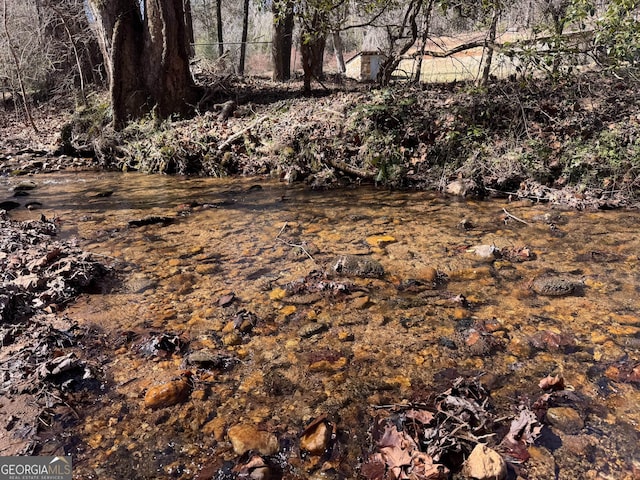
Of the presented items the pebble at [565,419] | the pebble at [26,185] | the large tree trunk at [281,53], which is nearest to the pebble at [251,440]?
the pebble at [565,419]

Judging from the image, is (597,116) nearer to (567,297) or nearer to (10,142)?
(567,297)

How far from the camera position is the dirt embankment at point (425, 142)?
6.11 meters

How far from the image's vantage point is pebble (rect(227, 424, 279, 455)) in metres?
2.03

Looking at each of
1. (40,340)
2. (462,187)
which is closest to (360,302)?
(40,340)

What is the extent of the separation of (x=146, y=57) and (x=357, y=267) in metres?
8.55

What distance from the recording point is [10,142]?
11.8 m

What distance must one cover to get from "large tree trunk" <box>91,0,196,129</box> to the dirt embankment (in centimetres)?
67

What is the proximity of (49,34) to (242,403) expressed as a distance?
15557 millimetres

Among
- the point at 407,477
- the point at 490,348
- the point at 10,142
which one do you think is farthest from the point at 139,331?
the point at 10,142

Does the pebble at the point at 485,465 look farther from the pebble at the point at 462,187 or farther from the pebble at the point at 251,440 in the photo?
the pebble at the point at 462,187

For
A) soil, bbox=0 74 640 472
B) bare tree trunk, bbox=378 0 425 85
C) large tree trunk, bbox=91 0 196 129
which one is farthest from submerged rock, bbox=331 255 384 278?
→ large tree trunk, bbox=91 0 196 129

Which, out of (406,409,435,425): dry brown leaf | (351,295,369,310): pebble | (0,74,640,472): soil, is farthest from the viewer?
(351,295,369,310): pebble

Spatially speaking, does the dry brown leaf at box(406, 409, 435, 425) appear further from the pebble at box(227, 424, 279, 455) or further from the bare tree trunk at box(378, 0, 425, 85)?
A: the bare tree trunk at box(378, 0, 425, 85)

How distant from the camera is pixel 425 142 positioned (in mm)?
7430
